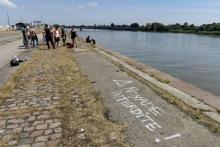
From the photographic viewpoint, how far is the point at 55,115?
582 cm

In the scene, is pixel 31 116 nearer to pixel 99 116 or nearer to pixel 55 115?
pixel 55 115


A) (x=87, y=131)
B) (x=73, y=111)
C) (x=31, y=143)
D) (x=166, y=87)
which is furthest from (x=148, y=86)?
(x=31, y=143)

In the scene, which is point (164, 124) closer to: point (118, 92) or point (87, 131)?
point (87, 131)

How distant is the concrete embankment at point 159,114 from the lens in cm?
464

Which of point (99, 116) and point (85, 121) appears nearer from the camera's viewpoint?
point (85, 121)

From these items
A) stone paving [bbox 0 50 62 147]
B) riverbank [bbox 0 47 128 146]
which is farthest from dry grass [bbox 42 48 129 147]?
stone paving [bbox 0 50 62 147]

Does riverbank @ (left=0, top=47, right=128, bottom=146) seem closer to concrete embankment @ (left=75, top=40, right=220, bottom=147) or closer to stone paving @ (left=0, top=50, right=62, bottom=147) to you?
stone paving @ (left=0, top=50, right=62, bottom=147)

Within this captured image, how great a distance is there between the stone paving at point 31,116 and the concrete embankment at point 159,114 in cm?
127

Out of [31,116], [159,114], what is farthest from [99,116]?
[31,116]

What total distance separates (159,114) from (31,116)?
2708 mm

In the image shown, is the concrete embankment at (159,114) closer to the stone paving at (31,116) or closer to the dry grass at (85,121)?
the dry grass at (85,121)

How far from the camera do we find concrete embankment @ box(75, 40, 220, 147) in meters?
4.64

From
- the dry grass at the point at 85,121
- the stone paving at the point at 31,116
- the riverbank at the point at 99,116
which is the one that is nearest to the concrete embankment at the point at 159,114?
the riverbank at the point at 99,116

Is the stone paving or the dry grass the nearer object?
the dry grass
